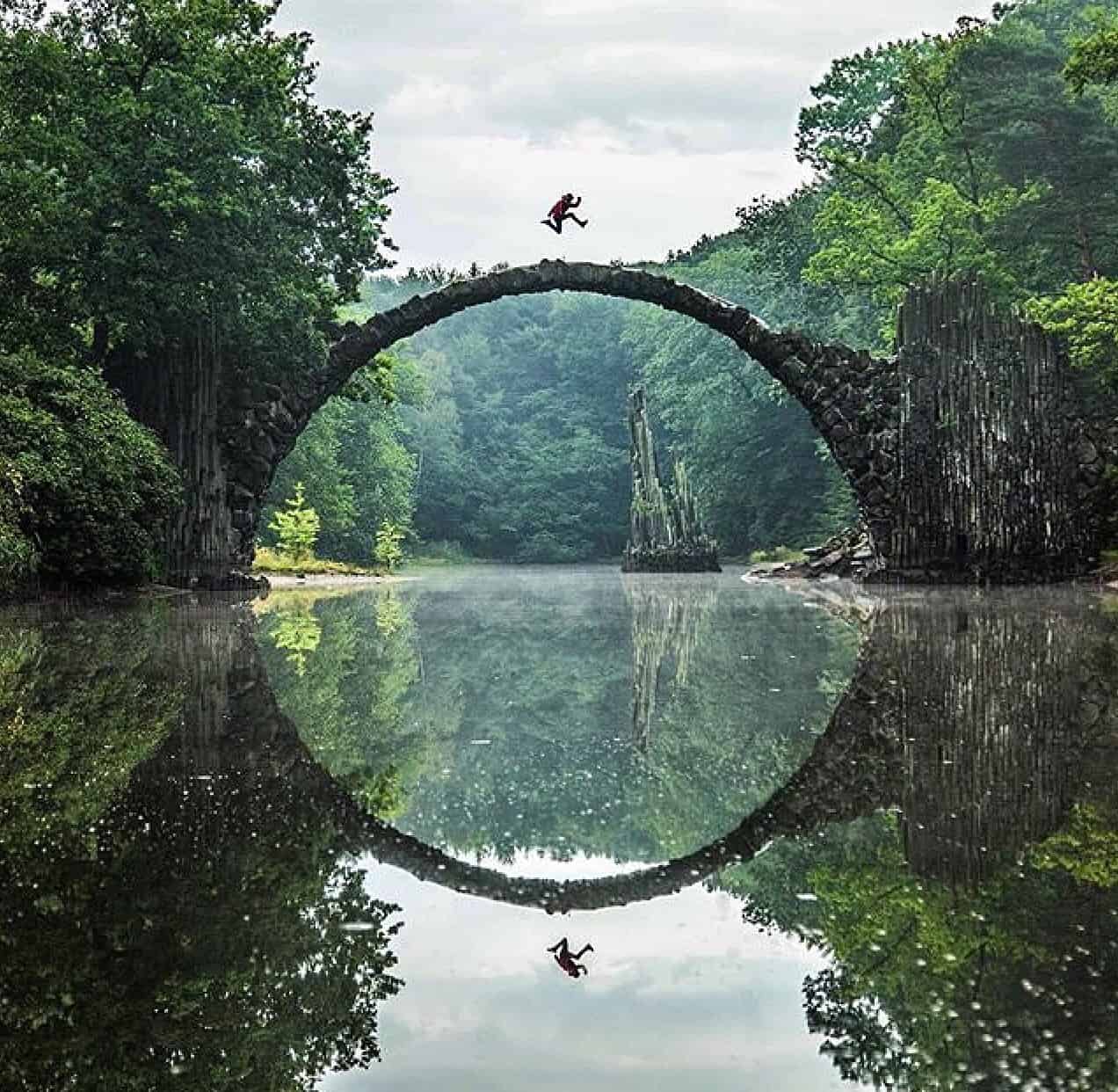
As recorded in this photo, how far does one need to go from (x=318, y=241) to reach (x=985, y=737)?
61.3ft

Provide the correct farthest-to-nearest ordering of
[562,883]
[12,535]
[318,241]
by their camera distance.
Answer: [318,241] → [12,535] → [562,883]

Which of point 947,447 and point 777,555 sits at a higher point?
point 947,447

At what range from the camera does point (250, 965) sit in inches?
119

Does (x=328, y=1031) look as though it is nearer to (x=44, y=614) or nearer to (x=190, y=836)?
(x=190, y=836)

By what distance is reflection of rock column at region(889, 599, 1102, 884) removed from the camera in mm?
4047

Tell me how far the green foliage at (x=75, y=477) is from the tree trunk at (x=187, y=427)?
2.17 meters

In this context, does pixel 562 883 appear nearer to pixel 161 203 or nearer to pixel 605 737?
pixel 605 737

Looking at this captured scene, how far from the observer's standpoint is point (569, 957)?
124 inches

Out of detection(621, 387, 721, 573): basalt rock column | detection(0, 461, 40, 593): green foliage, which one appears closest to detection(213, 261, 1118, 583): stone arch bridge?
detection(0, 461, 40, 593): green foliage

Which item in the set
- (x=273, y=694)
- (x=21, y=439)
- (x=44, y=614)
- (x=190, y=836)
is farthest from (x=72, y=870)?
(x=21, y=439)

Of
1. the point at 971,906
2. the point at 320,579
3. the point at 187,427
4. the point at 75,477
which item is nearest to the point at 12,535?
the point at 75,477

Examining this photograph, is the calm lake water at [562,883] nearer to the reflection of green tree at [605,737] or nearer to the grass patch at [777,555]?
the reflection of green tree at [605,737]

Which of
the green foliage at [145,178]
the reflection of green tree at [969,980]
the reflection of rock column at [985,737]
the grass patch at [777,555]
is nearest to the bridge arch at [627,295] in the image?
the green foliage at [145,178]

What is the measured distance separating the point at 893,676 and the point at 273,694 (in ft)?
12.5
